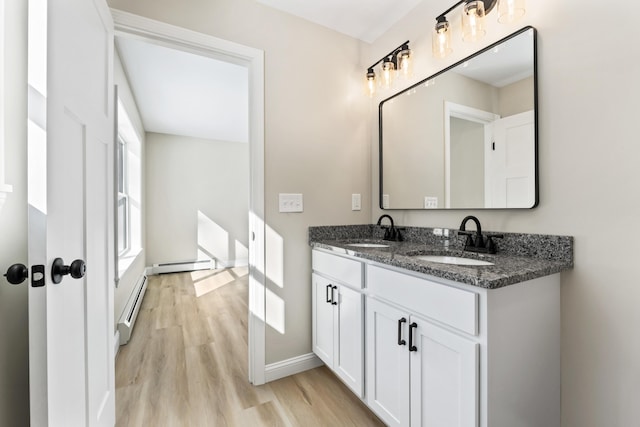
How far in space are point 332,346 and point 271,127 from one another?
1.42 metres

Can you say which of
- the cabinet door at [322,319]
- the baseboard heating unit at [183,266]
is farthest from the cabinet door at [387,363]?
the baseboard heating unit at [183,266]

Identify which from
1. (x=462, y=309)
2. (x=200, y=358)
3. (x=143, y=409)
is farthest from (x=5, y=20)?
(x=200, y=358)

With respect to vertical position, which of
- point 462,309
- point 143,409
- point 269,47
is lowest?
point 143,409

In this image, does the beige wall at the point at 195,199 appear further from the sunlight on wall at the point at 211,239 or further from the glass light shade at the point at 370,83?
the glass light shade at the point at 370,83

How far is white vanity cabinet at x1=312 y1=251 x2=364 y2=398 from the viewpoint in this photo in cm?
148

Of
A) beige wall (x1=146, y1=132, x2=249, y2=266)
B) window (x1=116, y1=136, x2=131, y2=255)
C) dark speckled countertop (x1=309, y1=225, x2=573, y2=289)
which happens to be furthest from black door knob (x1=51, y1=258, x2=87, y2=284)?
beige wall (x1=146, y1=132, x2=249, y2=266)

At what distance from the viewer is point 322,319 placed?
6.00 ft

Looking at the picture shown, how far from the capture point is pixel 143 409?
1559mm

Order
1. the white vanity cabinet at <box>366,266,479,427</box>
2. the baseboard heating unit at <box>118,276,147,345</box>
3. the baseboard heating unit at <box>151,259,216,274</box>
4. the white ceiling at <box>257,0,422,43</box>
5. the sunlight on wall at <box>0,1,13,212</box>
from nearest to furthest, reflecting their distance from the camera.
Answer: the sunlight on wall at <box>0,1,13,212</box> → the white vanity cabinet at <box>366,266,479,427</box> → the white ceiling at <box>257,0,422,43</box> → the baseboard heating unit at <box>118,276,147,345</box> → the baseboard heating unit at <box>151,259,216,274</box>

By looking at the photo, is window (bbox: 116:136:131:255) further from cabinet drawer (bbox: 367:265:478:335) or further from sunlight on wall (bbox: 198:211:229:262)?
cabinet drawer (bbox: 367:265:478:335)

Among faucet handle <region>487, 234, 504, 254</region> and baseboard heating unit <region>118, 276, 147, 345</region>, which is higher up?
faucet handle <region>487, 234, 504, 254</region>

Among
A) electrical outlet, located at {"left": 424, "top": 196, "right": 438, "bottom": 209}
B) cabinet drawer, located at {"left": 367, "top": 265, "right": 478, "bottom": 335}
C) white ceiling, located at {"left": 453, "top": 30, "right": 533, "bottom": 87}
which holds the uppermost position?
white ceiling, located at {"left": 453, "top": 30, "right": 533, "bottom": 87}

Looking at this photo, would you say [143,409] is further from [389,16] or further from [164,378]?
[389,16]

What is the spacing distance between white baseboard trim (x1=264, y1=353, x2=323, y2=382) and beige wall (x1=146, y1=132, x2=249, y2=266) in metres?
3.74
